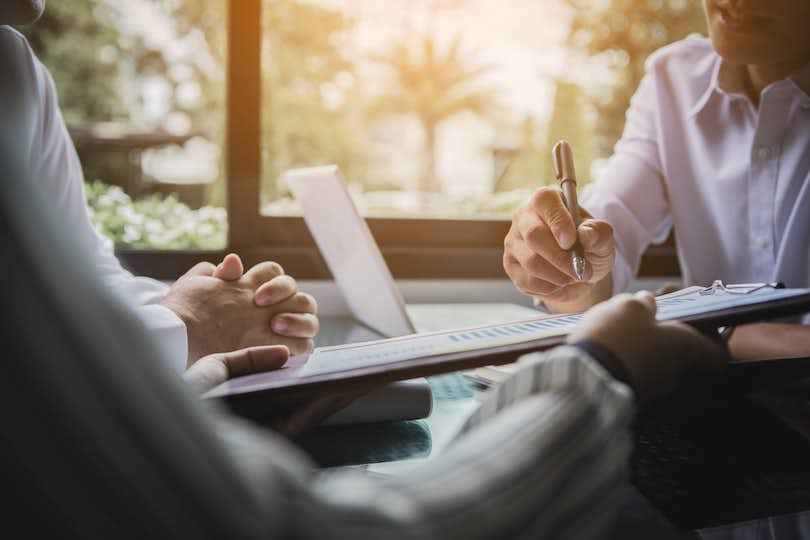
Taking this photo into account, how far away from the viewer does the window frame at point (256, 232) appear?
1826 mm

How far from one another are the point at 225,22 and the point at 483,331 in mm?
1674

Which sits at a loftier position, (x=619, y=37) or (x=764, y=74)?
(x=619, y=37)

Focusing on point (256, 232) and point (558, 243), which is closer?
point (558, 243)

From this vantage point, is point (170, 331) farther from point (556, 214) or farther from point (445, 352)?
point (556, 214)

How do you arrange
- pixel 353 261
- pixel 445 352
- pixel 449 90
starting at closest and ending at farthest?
1. pixel 445 352
2. pixel 353 261
3. pixel 449 90

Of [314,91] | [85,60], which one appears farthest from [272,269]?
[85,60]

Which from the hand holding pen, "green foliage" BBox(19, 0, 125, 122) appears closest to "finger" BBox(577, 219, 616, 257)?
the hand holding pen

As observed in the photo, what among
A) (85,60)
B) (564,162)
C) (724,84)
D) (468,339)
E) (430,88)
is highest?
(85,60)

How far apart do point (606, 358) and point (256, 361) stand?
0.36m

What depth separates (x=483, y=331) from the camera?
21.9 inches

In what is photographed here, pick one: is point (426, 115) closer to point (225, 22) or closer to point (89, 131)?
point (89, 131)

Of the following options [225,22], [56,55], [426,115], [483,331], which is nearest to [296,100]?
[426,115]

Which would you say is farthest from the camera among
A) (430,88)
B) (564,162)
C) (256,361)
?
(430,88)

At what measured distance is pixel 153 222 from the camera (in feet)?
6.39
